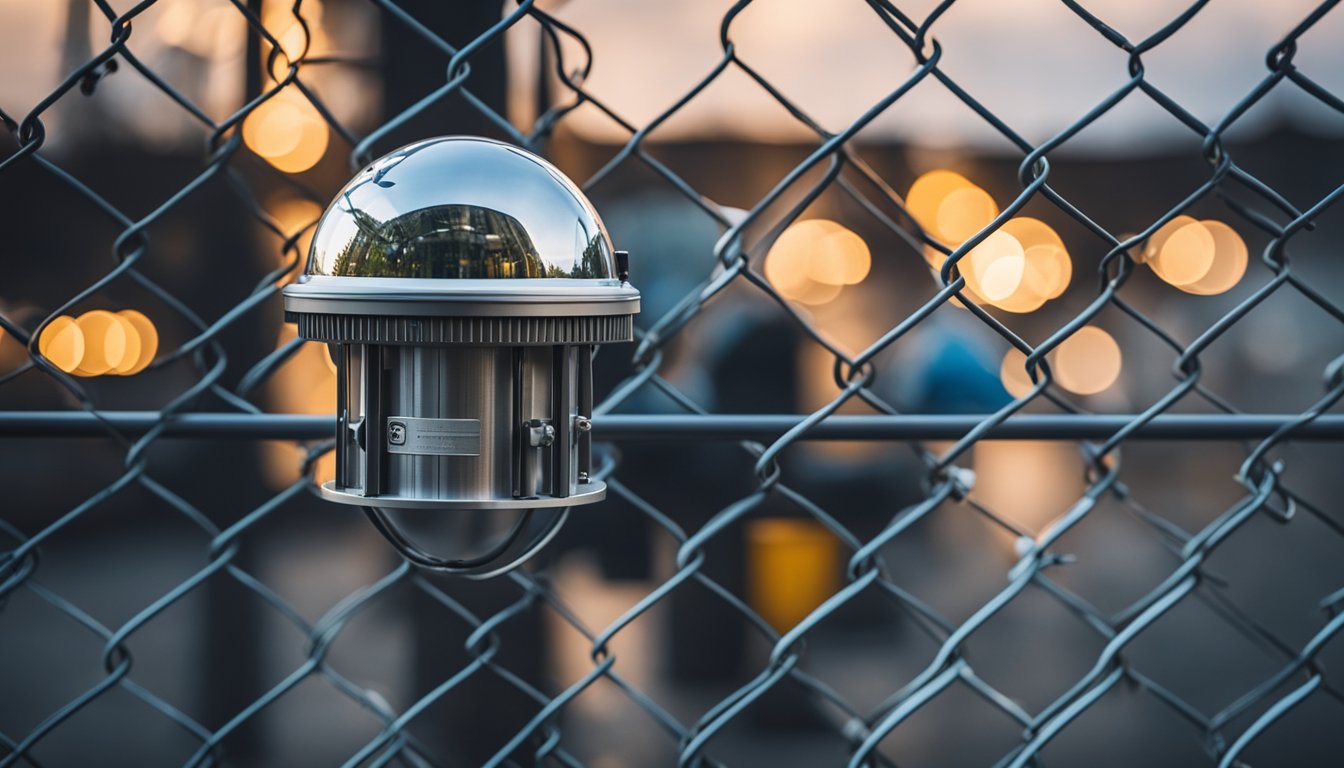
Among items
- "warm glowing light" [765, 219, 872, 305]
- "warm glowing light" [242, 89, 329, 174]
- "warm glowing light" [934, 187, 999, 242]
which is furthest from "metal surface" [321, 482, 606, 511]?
"warm glowing light" [934, 187, 999, 242]

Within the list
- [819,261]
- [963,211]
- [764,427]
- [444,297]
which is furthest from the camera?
[963,211]

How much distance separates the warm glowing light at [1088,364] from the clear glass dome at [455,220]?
3.74m

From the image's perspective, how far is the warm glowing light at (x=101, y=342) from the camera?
1766 millimetres

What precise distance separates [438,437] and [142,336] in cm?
210

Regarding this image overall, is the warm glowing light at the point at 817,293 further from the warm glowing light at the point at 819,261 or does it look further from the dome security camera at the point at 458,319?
the dome security camera at the point at 458,319

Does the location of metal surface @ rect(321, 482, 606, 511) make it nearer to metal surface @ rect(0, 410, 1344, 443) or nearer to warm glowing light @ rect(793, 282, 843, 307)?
metal surface @ rect(0, 410, 1344, 443)

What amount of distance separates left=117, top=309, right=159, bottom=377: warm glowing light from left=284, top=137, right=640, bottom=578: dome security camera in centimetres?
178

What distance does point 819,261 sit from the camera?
11.6 feet

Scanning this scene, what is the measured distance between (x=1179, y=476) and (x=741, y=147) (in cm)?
327

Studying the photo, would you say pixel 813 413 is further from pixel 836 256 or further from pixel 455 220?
pixel 836 256

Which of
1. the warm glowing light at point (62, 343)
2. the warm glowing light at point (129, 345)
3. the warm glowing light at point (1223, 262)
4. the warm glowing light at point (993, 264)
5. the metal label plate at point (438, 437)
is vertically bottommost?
the metal label plate at point (438, 437)

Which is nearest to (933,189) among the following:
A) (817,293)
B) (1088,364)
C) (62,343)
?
(817,293)

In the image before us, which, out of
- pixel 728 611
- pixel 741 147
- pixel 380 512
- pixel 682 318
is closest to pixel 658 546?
pixel 728 611

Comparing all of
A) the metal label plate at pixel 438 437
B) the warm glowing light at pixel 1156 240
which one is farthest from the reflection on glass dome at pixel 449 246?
the warm glowing light at pixel 1156 240
